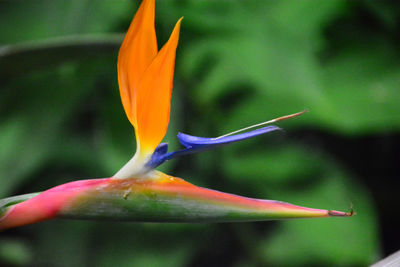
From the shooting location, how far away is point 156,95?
0.32 meters

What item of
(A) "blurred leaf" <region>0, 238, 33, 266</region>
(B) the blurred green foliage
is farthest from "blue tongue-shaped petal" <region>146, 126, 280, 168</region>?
(A) "blurred leaf" <region>0, 238, 33, 266</region>

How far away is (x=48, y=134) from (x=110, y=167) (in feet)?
0.39

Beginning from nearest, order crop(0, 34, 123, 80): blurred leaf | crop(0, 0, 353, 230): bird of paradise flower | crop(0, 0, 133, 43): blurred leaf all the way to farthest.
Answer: crop(0, 0, 353, 230): bird of paradise flower, crop(0, 34, 123, 80): blurred leaf, crop(0, 0, 133, 43): blurred leaf

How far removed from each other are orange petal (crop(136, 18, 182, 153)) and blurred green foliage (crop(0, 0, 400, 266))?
44 centimetres

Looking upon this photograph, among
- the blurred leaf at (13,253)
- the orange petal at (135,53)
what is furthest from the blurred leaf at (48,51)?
the blurred leaf at (13,253)

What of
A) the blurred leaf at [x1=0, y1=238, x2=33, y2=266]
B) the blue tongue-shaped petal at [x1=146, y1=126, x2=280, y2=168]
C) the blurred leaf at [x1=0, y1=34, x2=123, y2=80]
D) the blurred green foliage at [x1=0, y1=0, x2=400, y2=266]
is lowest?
the blurred leaf at [x1=0, y1=238, x2=33, y2=266]

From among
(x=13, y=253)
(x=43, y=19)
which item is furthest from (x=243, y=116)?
(x=13, y=253)

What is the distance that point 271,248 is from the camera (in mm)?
938

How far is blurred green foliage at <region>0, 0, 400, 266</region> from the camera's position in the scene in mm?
816

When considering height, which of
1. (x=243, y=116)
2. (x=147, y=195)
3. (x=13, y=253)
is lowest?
(x=13, y=253)

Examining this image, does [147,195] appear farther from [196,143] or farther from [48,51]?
[48,51]

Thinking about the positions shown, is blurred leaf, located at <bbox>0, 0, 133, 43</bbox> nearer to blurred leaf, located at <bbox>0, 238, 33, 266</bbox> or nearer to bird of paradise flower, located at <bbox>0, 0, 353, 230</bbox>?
blurred leaf, located at <bbox>0, 238, 33, 266</bbox>

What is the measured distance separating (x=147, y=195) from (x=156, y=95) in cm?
7

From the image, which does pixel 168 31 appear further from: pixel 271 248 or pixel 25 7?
pixel 271 248
